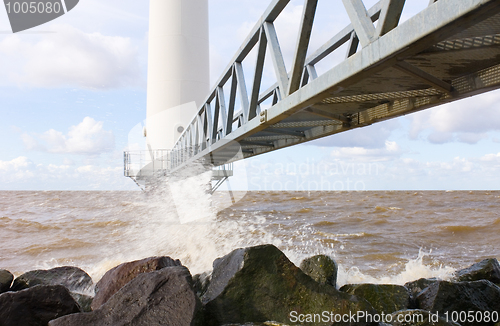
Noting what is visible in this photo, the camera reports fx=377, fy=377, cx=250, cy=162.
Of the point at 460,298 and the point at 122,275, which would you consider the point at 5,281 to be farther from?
the point at 460,298

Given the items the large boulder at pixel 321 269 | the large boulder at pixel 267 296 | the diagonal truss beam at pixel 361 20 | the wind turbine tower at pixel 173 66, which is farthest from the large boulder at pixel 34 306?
the wind turbine tower at pixel 173 66

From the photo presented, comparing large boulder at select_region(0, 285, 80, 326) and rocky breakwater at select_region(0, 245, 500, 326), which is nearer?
rocky breakwater at select_region(0, 245, 500, 326)

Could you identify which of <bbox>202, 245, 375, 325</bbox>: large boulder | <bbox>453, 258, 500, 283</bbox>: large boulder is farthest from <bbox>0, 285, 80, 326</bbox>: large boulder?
<bbox>453, 258, 500, 283</bbox>: large boulder

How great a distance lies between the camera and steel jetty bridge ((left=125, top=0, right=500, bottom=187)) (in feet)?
6.51

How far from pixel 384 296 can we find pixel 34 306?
10.1 feet

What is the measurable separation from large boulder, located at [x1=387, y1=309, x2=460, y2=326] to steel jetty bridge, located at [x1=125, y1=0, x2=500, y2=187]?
71.2 inches

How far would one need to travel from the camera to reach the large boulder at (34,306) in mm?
2966

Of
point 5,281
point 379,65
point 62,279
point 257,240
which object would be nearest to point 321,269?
point 379,65

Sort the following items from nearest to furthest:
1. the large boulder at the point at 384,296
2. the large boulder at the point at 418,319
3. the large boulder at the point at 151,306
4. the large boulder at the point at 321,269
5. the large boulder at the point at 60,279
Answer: the large boulder at the point at 151,306 < the large boulder at the point at 418,319 < the large boulder at the point at 384,296 < the large boulder at the point at 321,269 < the large boulder at the point at 60,279

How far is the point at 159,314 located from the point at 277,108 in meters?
2.18

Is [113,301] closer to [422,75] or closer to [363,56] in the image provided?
[363,56]

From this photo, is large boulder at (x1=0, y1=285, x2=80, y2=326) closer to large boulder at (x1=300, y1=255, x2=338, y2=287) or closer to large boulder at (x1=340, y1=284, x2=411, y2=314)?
large boulder at (x1=300, y1=255, x2=338, y2=287)

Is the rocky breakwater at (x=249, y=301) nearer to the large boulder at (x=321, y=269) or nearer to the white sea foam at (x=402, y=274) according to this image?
the large boulder at (x=321, y=269)

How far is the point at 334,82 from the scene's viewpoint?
2.80 metres
